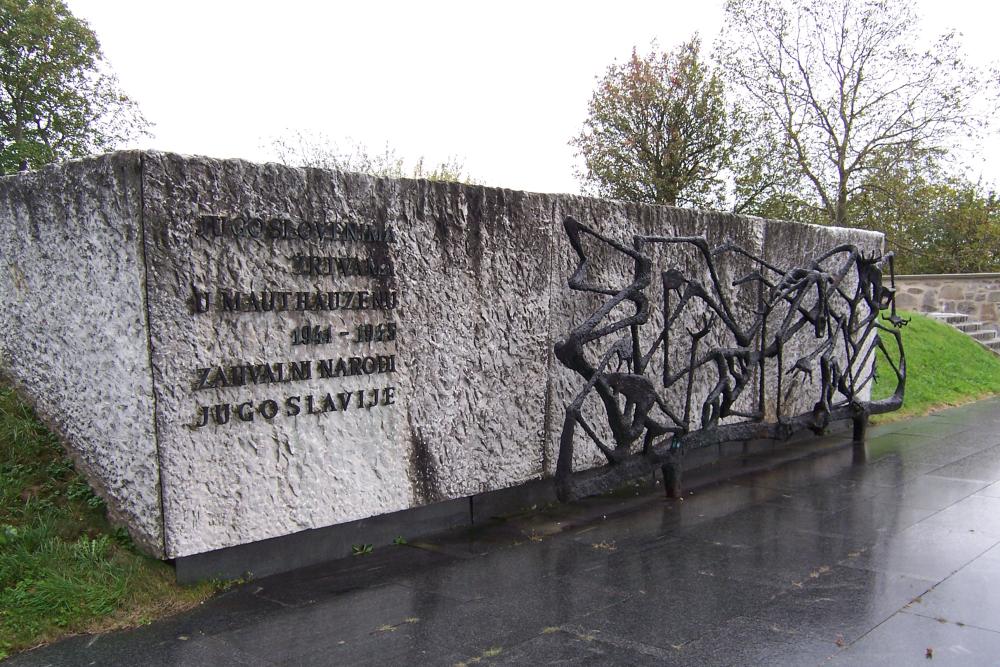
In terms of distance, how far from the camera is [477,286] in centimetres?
478

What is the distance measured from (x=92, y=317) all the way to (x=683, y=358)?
13.5 ft

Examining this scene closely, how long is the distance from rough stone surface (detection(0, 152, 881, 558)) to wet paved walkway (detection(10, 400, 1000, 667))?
416 mm

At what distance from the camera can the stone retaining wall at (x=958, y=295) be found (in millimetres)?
16859

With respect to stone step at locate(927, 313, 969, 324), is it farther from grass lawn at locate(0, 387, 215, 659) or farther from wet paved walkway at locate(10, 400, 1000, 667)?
grass lawn at locate(0, 387, 215, 659)

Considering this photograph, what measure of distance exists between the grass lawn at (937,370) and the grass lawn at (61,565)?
25.5 feet

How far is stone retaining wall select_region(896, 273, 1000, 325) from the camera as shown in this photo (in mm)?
16859

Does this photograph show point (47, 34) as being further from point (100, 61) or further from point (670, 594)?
point (670, 594)

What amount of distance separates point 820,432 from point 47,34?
16.1m

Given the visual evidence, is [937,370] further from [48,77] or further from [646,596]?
[48,77]

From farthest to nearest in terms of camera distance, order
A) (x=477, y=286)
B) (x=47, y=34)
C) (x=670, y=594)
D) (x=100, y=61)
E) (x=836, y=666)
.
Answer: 1. (x=100, y=61)
2. (x=47, y=34)
3. (x=477, y=286)
4. (x=670, y=594)
5. (x=836, y=666)

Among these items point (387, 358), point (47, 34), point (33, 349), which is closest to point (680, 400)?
point (387, 358)

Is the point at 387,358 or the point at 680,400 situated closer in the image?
the point at 387,358

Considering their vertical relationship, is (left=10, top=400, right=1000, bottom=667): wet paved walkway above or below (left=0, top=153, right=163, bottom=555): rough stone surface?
below

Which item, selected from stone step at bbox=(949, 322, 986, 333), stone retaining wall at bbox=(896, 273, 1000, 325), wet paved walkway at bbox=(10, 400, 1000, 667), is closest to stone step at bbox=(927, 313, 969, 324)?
stone step at bbox=(949, 322, 986, 333)
